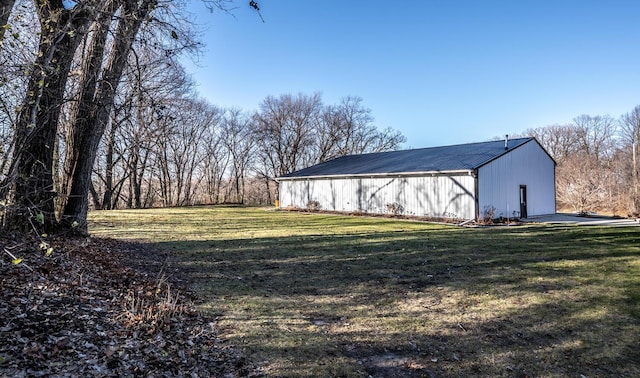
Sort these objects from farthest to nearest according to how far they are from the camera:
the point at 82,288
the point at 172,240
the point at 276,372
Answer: the point at 172,240
the point at 82,288
the point at 276,372

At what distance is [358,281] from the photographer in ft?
21.1

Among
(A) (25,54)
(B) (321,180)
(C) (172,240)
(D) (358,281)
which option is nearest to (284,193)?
(B) (321,180)

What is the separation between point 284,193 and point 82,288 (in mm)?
23303

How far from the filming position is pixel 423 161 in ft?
66.3

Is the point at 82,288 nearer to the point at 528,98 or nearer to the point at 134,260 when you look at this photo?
the point at 134,260

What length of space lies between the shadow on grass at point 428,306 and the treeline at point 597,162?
14.7 m

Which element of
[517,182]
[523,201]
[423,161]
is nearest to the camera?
[517,182]

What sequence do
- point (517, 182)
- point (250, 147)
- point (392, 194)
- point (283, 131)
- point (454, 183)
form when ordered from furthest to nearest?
point (250, 147), point (283, 131), point (392, 194), point (517, 182), point (454, 183)

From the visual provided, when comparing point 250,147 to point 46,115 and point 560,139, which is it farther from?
point 46,115

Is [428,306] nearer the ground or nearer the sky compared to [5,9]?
nearer the ground

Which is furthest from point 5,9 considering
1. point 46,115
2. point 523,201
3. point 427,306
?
point 523,201

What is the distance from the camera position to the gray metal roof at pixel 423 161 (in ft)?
57.6

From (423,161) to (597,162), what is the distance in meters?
22.6

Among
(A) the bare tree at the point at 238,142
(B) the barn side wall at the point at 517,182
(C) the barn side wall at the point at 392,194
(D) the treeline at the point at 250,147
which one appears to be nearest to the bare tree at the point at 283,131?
(D) the treeline at the point at 250,147
